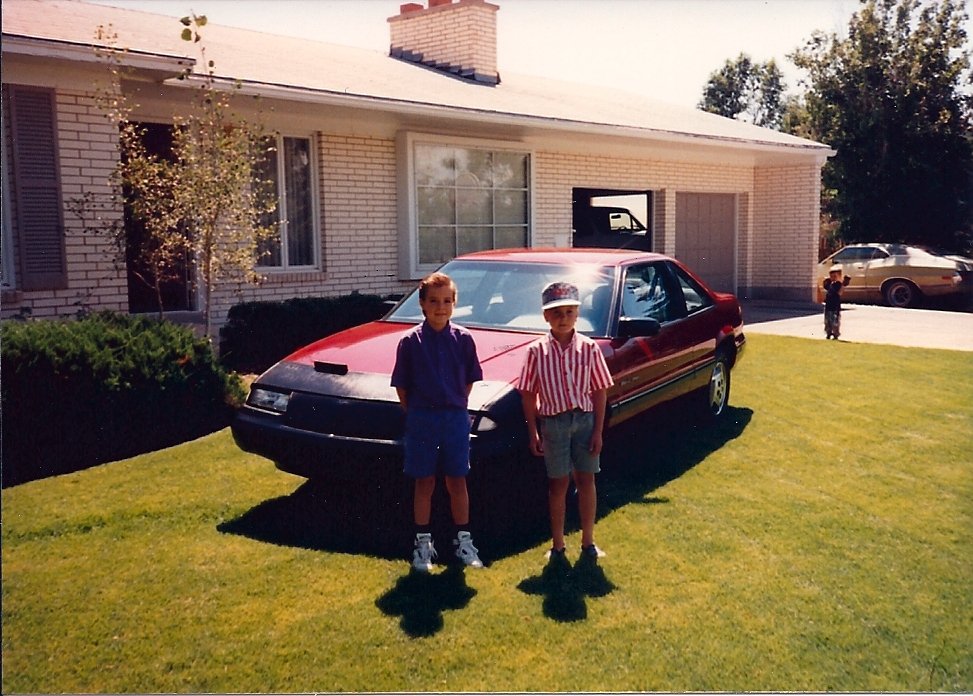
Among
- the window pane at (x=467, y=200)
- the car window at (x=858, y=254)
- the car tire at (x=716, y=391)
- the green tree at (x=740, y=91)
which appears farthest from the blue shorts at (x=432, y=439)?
the green tree at (x=740, y=91)

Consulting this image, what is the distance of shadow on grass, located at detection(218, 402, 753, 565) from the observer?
467 cm

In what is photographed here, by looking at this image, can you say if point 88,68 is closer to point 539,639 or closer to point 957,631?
point 539,639

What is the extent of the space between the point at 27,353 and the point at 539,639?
13.5 ft

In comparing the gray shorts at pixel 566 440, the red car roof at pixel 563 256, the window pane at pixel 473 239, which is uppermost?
the window pane at pixel 473 239

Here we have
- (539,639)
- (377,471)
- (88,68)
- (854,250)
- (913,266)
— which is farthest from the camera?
(854,250)

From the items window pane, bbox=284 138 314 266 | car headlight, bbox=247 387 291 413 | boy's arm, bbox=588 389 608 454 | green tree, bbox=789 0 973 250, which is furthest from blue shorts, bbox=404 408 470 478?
green tree, bbox=789 0 973 250

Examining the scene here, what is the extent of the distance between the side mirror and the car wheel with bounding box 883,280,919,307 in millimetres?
15150

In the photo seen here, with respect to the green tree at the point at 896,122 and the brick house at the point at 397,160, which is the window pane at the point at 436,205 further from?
the green tree at the point at 896,122

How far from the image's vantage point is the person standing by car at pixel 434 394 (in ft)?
14.1

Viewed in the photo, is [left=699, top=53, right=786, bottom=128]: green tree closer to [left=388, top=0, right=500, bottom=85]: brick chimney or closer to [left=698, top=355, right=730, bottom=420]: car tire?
[left=388, top=0, right=500, bottom=85]: brick chimney

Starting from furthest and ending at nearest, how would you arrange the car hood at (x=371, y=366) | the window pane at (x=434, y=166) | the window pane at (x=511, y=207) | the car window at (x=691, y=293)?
the window pane at (x=511, y=207) < the window pane at (x=434, y=166) < the car window at (x=691, y=293) < the car hood at (x=371, y=366)

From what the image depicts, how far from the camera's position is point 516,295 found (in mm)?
5961

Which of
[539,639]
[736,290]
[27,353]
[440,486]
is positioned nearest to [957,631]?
[539,639]

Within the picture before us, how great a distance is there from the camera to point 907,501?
5.38 metres
